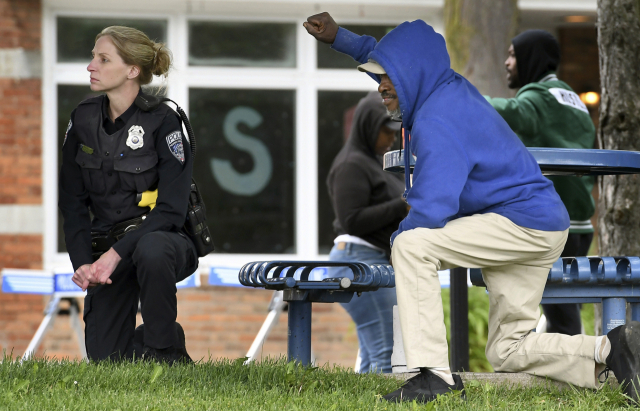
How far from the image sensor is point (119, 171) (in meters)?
4.11

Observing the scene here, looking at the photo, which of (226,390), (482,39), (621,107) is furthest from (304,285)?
(482,39)

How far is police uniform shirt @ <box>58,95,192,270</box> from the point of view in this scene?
4098 mm

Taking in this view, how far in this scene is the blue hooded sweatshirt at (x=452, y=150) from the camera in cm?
304

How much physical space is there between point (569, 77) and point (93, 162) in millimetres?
6954

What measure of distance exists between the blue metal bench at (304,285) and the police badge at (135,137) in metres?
0.82

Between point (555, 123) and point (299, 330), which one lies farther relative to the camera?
point (555, 123)

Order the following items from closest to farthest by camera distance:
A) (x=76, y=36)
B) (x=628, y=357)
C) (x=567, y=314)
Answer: (x=628, y=357), (x=567, y=314), (x=76, y=36)

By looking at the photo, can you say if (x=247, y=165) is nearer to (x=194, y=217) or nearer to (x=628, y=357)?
(x=194, y=217)

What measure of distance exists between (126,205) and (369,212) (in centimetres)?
146

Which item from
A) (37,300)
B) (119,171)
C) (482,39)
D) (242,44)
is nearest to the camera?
(119,171)

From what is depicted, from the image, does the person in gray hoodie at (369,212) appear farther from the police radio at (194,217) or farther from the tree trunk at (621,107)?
the tree trunk at (621,107)

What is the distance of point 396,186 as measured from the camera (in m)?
5.21

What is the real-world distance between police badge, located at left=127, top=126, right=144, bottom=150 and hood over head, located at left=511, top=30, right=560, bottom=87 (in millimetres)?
2406

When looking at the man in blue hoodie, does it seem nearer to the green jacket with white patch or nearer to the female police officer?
the female police officer
